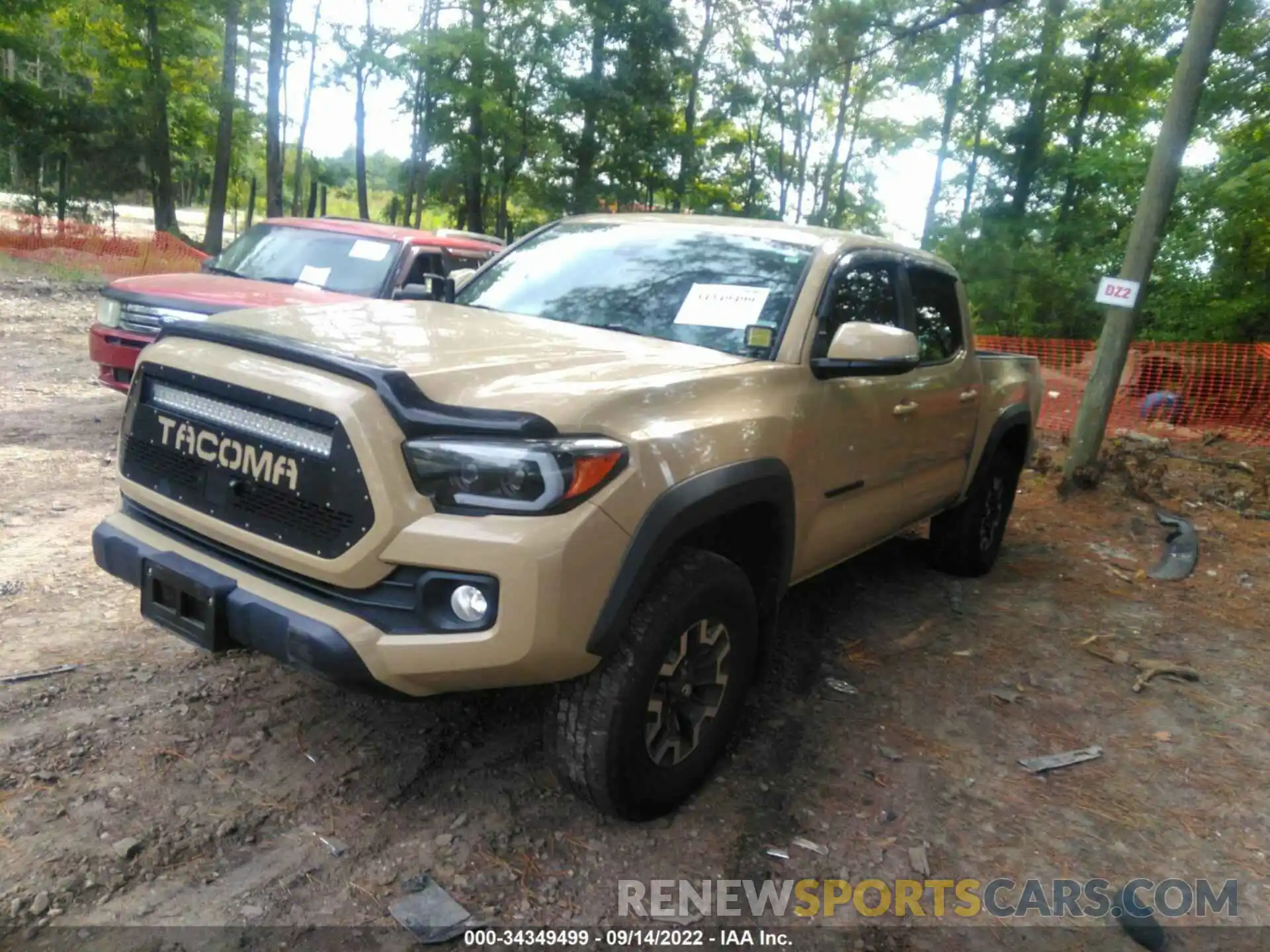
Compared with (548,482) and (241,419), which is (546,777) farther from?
(241,419)

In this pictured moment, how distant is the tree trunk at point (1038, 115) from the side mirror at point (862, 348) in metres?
19.2

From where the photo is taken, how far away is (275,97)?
65.3ft

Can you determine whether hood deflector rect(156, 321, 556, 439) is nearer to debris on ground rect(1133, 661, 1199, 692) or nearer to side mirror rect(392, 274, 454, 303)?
side mirror rect(392, 274, 454, 303)

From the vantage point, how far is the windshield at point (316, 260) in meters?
6.71

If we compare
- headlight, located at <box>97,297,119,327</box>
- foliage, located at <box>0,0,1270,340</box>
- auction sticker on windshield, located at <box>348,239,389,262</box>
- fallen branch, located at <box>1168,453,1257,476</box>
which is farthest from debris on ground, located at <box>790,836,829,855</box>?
foliage, located at <box>0,0,1270,340</box>

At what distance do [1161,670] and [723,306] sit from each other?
278cm

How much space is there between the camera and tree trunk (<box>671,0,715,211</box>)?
24.6m

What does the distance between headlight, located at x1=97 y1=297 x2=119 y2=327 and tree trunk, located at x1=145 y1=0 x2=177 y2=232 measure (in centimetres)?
1779

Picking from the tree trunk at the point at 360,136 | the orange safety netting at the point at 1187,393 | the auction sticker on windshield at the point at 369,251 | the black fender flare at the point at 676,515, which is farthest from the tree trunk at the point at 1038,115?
the black fender flare at the point at 676,515

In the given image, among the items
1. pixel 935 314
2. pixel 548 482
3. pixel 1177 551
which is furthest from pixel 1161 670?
pixel 548 482

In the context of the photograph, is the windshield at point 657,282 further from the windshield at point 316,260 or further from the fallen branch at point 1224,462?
the fallen branch at point 1224,462

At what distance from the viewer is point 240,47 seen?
84.2 ft

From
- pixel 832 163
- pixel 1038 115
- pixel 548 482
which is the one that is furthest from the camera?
pixel 832 163

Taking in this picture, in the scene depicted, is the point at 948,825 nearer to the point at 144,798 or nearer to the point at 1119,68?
the point at 144,798
